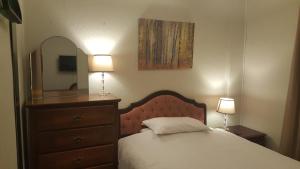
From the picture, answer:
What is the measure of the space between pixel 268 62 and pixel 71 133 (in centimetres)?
272

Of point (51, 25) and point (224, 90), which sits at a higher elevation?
point (51, 25)

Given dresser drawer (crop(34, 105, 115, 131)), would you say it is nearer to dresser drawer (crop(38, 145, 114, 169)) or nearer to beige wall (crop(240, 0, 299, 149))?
dresser drawer (crop(38, 145, 114, 169))

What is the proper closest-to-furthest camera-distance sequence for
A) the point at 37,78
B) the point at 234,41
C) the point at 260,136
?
the point at 37,78 → the point at 260,136 → the point at 234,41

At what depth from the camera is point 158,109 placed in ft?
10.00

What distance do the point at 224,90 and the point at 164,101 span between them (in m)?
1.10

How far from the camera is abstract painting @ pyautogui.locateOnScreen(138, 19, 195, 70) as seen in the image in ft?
9.73

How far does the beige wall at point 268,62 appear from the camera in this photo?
298 centimetres

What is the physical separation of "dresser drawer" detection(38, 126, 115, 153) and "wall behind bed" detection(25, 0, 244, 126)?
69 centimetres

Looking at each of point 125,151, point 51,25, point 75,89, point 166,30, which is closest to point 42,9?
point 51,25

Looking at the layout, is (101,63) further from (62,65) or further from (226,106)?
(226,106)

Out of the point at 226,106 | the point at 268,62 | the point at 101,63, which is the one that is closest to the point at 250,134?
the point at 226,106

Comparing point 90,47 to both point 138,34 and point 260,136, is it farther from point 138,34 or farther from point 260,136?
point 260,136

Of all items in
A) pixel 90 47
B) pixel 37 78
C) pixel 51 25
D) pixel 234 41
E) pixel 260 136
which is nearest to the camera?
pixel 37 78

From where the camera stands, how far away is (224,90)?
3.59 m
